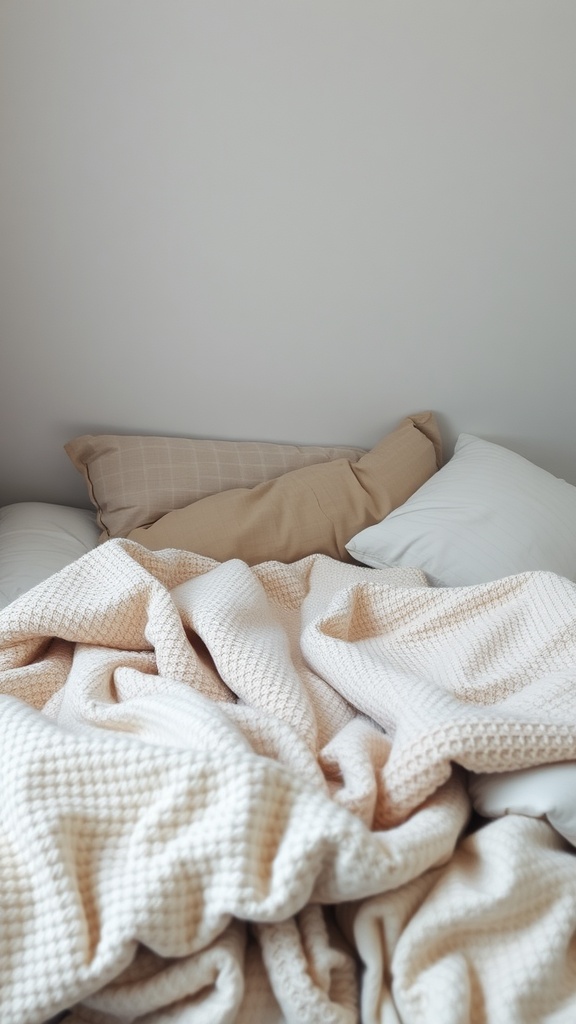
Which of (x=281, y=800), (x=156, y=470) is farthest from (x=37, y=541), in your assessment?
(x=281, y=800)

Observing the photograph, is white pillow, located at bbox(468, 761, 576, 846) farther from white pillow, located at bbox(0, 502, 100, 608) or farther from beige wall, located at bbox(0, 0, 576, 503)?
beige wall, located at bbox(0, 0, 576, 503)

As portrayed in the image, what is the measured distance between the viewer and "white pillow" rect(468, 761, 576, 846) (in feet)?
2.88

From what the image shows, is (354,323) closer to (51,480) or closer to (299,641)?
(51,480)

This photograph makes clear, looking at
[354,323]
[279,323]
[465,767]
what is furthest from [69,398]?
[465,767]

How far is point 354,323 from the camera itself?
1964 millimetres

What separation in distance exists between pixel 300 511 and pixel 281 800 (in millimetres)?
992

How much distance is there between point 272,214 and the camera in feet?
6.04

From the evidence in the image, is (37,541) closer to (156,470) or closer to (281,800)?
(156,470)

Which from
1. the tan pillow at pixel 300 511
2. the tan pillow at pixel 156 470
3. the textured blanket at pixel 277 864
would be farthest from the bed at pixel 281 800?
the tan pillow at pixel 156 470

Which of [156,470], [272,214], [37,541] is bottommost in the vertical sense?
[37,541]

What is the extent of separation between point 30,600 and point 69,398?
80 centimetres

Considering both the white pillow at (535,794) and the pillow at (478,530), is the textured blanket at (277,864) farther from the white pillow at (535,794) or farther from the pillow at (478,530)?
the pillow at (478,530)

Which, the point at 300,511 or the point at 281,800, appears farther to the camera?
the point at 300,511

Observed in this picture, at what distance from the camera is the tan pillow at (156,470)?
1.74 meters
